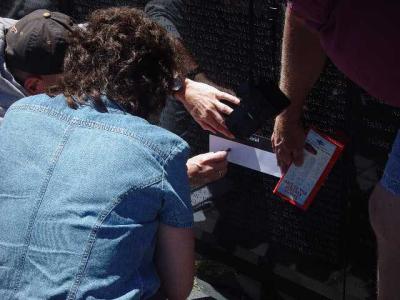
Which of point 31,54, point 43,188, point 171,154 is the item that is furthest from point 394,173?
point 31,54

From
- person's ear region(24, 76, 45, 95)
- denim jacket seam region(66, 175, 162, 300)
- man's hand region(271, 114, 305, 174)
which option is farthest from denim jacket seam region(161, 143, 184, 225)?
person's ear region(24, 76, 45, 95)

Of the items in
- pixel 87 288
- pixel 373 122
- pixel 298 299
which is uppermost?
pixel 373 122

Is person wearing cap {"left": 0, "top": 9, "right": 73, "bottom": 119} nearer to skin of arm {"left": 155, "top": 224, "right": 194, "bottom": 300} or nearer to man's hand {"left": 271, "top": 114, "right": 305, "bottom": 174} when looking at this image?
skin of arm {"left": 155, "top": 224, "right": 194, "bottom": 300}

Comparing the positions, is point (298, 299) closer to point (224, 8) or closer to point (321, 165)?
point (321, 165)

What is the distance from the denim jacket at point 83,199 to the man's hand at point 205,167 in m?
0.58

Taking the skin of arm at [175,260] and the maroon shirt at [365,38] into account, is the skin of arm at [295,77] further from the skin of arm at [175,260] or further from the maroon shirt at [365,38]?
the skin of arm at [175,260]

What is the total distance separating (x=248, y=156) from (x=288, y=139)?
0.32 meters

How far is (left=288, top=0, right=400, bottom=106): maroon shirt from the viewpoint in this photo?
1715 millimetres

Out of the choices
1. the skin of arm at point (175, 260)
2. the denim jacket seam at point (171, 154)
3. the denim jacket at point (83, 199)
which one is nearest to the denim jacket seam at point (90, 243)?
the denim jacket at point (83, 199)

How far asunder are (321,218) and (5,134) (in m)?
1.26

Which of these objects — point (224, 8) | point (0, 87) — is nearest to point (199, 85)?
point (224, 8)

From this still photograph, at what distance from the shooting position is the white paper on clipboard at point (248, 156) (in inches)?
99.7

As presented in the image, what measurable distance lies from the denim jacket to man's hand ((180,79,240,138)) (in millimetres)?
558

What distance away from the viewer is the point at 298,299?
2.76m
